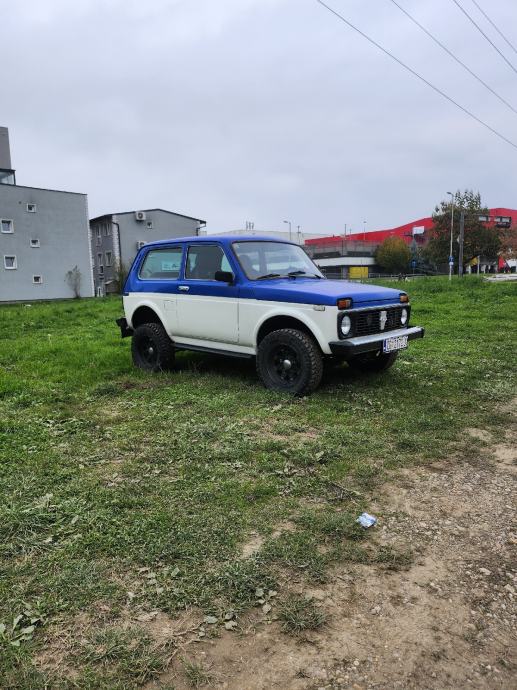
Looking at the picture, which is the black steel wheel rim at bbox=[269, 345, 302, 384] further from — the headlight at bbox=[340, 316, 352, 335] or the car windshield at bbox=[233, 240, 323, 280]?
the car windshield at bbox=[233, 240, 323, 280]

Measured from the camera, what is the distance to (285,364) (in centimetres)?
561

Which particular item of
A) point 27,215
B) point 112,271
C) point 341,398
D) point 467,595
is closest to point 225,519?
point 467,595

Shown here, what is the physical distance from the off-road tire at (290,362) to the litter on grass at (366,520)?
2489 millimetres

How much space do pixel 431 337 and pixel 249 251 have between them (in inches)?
192

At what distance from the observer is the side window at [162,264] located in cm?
677

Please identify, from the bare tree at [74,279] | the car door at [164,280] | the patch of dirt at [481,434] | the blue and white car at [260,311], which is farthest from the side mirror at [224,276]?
the bare tree at [74,279]

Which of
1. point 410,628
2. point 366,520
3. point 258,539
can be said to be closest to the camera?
point 410,628

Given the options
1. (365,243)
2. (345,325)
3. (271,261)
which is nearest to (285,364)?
(345,325)

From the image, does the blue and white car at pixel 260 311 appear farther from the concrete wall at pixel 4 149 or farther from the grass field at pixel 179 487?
the concrete wall at pixel 4 149

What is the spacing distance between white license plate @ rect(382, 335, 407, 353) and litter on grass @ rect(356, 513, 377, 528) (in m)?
2.79

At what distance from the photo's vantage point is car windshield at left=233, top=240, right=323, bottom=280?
613cm

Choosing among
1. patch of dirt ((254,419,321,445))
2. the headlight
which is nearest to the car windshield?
the headlight

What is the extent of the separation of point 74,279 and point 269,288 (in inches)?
1380

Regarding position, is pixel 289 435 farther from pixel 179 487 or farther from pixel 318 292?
pixel 318 292
